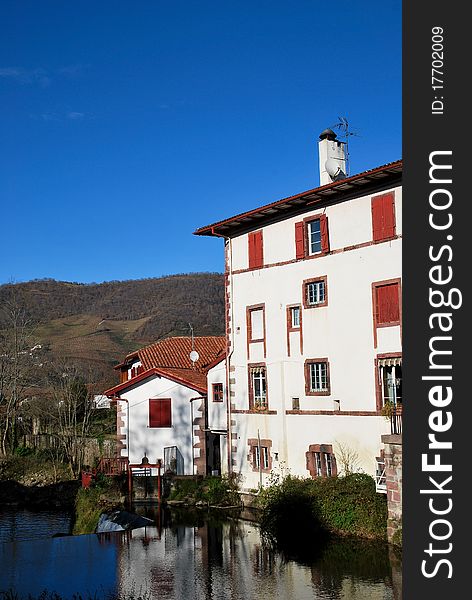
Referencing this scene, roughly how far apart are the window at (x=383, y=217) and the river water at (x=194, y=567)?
8731 mm

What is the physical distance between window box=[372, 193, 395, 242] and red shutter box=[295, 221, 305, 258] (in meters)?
3.15

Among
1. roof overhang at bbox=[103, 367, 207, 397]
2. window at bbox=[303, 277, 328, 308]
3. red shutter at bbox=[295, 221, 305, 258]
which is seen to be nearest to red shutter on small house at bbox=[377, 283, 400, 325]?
window at bbox=[303, 277, 328, 308]

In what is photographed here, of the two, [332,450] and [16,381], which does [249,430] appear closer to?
[332,450]

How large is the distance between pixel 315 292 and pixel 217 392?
7405mm

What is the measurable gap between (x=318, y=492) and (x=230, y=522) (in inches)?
163

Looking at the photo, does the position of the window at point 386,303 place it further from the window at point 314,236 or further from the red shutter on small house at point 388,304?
the window at point 314,236

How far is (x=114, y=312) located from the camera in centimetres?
11944

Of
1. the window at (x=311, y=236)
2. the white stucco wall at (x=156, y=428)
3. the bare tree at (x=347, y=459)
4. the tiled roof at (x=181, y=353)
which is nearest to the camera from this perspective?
the bare tree at (x=347, y=459)

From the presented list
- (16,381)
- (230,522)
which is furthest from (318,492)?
(16,381)

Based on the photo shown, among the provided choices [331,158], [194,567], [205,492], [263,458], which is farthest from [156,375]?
[194,567]

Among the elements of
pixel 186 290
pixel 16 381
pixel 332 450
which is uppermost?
pixel 186 290

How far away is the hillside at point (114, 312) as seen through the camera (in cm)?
8931

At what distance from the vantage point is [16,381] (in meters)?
40.9

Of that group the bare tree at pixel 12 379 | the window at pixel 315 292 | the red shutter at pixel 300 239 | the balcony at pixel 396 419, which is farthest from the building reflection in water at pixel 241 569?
the bare tree at pixel 12 379
